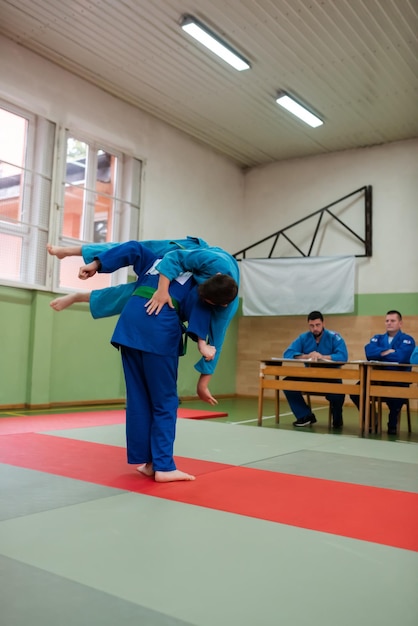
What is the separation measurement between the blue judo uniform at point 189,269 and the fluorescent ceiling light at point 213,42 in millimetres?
4179

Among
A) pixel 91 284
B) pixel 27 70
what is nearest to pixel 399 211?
pixel 91 284

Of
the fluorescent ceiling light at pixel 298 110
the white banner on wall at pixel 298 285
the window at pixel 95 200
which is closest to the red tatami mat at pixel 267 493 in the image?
the window at pixel 95 200

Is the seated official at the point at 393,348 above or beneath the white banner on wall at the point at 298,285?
beneath

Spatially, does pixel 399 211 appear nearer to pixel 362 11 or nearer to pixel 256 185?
pixel 256 185

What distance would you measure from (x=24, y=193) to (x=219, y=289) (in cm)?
499

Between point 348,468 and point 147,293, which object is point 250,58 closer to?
point 147,293

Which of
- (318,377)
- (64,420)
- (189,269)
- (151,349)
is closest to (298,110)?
(318,377)

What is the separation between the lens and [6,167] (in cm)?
678

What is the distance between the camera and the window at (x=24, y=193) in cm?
679

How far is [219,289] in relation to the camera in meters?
2.83

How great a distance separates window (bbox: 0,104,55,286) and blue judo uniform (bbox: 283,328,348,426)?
3308mm

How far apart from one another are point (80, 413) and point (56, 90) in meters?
A: 4.18

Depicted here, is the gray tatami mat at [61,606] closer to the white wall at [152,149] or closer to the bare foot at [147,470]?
the bare foot at [147,470]

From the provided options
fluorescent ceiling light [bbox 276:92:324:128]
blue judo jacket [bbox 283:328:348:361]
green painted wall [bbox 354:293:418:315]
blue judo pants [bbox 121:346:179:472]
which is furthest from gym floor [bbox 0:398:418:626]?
fluorescent ceiling light [bbox 276:92:324:128]
